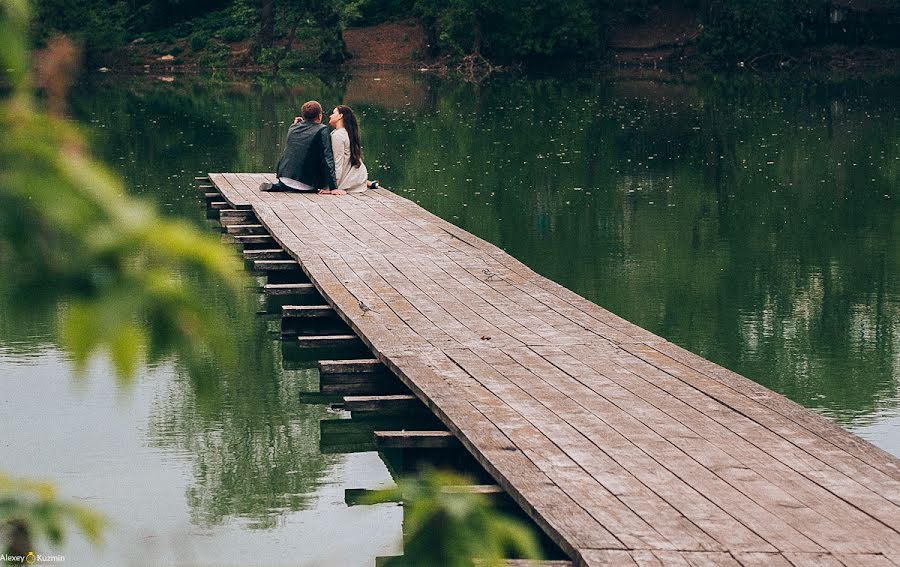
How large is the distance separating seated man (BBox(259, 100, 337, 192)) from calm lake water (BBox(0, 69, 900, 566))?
143 cm

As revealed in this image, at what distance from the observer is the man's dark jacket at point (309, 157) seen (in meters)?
14.8

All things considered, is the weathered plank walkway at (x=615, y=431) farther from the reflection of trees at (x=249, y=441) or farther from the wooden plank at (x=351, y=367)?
the reflection of trees at (x=249, y=441)

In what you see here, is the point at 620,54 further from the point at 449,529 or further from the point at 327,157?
the point at 449,529

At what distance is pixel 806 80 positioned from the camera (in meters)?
39.4

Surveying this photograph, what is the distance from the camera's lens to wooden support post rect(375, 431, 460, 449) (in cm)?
668

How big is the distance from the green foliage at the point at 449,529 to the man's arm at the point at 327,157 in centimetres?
1282

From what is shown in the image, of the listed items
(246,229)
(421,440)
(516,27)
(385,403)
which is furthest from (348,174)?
(516,27)

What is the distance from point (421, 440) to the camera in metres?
6.69

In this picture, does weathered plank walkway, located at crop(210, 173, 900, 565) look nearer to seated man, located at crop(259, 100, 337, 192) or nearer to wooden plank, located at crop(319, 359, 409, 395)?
wooden plank, located at crop(319, 359, 409, 395)

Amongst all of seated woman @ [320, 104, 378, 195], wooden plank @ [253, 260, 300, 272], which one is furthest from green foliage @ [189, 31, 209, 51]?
wooden plank @ [253, 260, 300, 272]

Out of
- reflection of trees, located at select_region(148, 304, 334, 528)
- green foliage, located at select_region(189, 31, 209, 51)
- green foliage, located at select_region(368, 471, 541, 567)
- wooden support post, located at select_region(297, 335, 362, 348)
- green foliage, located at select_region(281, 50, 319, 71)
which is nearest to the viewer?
green foliage, located at select_region(368, 471, 541, 567)

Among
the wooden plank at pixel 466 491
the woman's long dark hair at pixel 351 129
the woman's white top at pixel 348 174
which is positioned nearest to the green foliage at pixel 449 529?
the wooden plank at pixel 466 491

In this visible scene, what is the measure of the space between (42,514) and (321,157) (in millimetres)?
13327

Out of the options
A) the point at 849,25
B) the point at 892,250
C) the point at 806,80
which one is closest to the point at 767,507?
the point at 892,250
